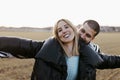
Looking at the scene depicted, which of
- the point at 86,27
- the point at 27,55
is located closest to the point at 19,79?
the point at 86,27

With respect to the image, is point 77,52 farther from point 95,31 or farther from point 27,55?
point 95,31

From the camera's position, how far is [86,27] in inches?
157

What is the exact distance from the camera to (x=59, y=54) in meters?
2.98

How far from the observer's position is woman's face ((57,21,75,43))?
10.1 feet

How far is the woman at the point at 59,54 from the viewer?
9.66 feet

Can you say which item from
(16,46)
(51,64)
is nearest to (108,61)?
(51,64)

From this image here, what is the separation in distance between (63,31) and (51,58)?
0.29 metres

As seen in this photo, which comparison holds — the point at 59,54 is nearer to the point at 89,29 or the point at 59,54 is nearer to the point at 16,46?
the point at 16,46

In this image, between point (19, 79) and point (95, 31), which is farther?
point (19, 79)

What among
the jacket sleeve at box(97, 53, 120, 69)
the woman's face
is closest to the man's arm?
the jacket sleeve at box(97, 53, 120, 69)

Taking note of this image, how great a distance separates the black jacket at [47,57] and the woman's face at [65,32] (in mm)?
85

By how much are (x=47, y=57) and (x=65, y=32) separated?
11.8 inches

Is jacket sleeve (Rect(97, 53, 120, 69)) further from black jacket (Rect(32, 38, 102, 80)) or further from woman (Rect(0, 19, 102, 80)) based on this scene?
black jacket (Rect(32, 38, 102, 80))

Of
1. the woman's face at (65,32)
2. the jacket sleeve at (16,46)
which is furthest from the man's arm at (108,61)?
the jacket sleeve at (16,46)
